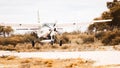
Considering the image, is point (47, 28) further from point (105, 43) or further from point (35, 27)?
point (105, 43)

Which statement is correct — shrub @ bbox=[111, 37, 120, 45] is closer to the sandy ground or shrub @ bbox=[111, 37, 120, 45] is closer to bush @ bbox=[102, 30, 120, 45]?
bush @ bbox=[102, 30, 120, 45]

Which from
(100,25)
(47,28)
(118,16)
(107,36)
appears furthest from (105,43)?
(100,25)

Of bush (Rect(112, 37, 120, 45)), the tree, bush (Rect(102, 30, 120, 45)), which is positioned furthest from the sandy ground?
the tree

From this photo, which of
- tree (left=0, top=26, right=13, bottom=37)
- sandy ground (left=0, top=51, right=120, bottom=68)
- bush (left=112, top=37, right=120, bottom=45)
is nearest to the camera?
sandy ground (left=0, top=51, right=120, bottom=68)

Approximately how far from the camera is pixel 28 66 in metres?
19.9

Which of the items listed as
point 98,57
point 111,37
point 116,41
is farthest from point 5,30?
point 98,57

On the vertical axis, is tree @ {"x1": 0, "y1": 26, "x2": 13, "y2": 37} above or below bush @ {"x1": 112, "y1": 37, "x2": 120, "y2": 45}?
below

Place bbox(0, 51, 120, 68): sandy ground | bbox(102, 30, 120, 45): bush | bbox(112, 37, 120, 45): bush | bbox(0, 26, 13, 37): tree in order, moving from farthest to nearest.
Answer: bbox(0, 26, 13, 37): tree < bbox(102, 30, 120, 45): bush < bbox(112, 37, 120, 45): bush < bbox(0, 51, 120, 68): sandy ground

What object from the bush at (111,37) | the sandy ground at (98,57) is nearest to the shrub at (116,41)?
the bush at (111,37)

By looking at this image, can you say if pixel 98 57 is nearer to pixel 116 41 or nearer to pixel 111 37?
pixel 116 41

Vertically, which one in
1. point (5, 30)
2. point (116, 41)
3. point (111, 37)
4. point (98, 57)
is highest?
point (98, 57)

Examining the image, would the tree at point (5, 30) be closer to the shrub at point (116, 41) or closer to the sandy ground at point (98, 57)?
the shrub at point (116, 41)

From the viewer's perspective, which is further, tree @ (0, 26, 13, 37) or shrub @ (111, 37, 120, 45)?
tree @ (0, 26, 13, 37)

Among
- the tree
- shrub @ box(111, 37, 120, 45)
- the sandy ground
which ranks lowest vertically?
the tree
